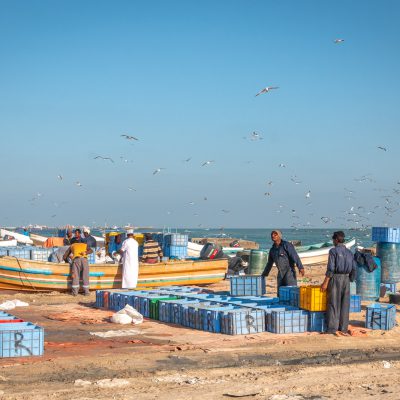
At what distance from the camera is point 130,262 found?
1831 cm

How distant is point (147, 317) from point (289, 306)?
2754mm

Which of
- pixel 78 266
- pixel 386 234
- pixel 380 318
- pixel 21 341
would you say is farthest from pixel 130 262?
pixel 21 341

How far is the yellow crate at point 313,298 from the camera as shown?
11.5m

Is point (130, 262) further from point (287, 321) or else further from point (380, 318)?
point (380, 318)

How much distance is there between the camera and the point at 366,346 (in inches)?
412

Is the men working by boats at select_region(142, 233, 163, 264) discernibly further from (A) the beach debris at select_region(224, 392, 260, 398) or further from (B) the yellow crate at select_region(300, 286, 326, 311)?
(A) the beach debris at select_region(224, 392, 260, 398)

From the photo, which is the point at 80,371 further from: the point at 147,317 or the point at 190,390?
the point at 147,317

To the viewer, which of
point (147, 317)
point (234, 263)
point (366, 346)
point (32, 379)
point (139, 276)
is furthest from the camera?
point (234, 263)

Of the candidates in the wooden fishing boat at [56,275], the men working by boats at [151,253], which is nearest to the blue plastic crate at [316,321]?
the wooden fishing boat at [56,275]

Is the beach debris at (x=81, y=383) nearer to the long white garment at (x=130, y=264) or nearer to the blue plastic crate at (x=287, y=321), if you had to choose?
the blue plastic crate at (x=287, y=321)

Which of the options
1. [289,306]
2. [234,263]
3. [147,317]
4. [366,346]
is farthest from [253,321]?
[234,263]

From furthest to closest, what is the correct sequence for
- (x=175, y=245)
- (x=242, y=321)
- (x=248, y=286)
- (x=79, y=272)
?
(x=175, y=245) → (x=79, y=272) → (x=248, y=286) → (x=242, y=321)

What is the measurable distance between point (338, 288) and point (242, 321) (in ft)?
5.26

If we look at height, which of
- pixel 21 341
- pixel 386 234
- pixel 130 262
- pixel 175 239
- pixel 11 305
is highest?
pixel 386 234
